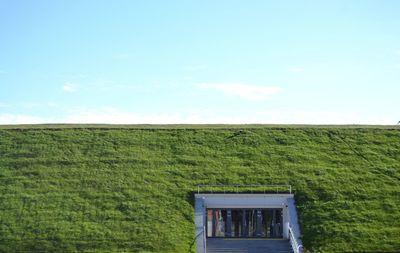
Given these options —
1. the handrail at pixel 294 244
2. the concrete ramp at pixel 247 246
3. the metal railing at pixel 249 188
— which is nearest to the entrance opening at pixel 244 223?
the concrete ramp at pixel 247 246

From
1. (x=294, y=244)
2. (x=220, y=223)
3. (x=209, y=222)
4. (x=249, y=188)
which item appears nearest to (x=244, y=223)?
(x=220, y=223)

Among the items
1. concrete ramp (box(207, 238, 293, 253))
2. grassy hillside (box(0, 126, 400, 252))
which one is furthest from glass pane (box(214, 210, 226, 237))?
grassy hillside (box(0, 126, 400, 252))

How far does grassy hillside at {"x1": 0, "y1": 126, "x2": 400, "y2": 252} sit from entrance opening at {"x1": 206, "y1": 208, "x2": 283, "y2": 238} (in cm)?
156

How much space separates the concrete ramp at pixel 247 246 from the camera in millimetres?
28875

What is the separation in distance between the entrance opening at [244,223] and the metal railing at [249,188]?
1110mm

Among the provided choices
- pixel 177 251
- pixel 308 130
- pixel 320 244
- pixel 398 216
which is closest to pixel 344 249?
pixel 320 244

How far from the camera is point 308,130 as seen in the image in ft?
125

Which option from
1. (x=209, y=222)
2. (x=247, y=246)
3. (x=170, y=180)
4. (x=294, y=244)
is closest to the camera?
(x=294, y=244)

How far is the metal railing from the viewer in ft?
105

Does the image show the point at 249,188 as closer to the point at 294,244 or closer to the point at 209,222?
the point at 209,222

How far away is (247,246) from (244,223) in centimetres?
212

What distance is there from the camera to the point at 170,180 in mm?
33250

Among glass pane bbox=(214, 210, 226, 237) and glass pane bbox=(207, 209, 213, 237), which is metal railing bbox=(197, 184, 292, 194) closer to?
glass pane bbox=(207, 209, 213, 237)

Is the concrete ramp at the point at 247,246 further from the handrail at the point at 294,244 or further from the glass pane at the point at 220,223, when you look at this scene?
the glass pane at the point at 220,223
